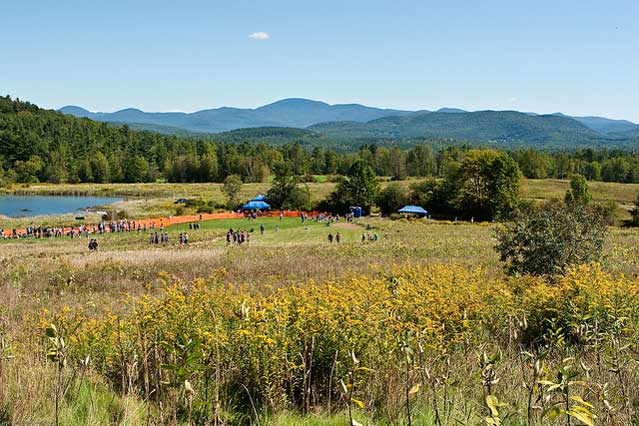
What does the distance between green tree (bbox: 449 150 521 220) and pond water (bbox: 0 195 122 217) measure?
185 feet

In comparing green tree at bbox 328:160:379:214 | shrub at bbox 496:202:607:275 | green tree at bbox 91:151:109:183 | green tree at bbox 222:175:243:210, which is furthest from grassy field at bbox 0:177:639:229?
shrub at bbox 496:202:607:275

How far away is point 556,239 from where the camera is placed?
15094mm

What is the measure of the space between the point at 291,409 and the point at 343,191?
251 feet

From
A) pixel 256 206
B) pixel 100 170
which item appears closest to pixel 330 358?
pixel 256 206

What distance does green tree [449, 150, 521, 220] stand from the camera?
245 feet

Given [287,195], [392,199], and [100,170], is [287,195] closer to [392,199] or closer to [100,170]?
[392,199]

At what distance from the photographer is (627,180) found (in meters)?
134

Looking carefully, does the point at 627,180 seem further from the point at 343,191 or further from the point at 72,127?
the point at 72,127

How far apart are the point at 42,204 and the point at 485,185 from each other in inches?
2838

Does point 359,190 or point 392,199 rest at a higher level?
point 359,190

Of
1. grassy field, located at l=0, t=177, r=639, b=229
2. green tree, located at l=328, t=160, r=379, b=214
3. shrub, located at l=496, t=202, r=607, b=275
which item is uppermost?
shrub, located at l=496, t=202, r=607, b=275

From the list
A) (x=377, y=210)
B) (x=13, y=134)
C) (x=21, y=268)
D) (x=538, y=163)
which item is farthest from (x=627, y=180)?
(x=13, y=134)

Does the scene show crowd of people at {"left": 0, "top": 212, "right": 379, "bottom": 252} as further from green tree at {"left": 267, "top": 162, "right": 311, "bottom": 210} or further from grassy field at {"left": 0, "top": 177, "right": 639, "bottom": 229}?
green tree at {"left": 267, "top": 162, "right": 311, "bottom": 210}

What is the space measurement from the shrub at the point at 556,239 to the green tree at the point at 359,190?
211ft
